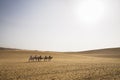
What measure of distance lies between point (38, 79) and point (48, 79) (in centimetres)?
73

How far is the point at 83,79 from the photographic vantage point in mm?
12672

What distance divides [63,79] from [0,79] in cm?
451

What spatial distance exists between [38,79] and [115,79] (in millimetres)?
5663

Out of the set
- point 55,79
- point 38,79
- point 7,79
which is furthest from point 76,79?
point 7,79

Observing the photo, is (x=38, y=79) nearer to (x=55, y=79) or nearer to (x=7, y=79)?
(x=55, y=79)

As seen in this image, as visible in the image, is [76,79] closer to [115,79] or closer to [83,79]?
[83,79]

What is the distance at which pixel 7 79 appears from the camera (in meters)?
12.5

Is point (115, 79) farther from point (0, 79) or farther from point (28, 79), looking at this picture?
point (0, 79)

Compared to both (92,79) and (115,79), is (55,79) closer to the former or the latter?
(92,79)

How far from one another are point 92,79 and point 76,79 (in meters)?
1.18

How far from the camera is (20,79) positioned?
41.0 ft

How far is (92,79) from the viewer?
12.7 meters

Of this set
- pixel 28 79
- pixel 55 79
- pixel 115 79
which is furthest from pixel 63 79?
pixel 115 79

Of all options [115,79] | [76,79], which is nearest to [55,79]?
[76,79]
